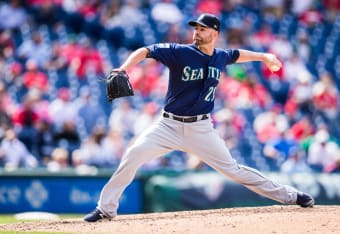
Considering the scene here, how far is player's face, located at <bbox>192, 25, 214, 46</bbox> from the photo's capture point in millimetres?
8258

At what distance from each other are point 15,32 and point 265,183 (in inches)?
351

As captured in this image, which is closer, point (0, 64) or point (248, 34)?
point (0, 64)

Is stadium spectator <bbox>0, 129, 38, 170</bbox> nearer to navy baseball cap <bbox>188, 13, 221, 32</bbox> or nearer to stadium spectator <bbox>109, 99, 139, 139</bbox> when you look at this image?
stadium spectator <bbox>109, 99, 139, 139</bbox>

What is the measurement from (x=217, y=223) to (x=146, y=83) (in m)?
7.31

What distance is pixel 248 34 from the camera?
17.3m

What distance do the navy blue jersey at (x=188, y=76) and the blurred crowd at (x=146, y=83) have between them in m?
4.13

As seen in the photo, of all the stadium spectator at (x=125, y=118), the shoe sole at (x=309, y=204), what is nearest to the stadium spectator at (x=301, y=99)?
→ the stadium spectator at (x=125, y=118)

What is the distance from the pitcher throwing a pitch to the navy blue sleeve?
0.54 feet

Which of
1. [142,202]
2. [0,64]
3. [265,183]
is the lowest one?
[142,202]

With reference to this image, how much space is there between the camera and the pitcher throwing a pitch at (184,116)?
8.16 metres

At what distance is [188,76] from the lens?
26.8 ft

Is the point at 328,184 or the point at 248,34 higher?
the point at 248,34

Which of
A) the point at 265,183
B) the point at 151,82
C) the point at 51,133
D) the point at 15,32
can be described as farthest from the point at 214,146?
the point at 15,32

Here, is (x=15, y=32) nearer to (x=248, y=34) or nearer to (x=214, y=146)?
(x=248, y=34)
